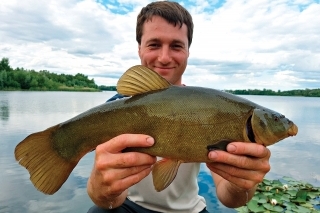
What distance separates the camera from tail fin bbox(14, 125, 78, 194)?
201 centimetres

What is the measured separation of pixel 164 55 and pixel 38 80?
75614 mm

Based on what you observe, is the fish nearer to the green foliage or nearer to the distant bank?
the green foliage

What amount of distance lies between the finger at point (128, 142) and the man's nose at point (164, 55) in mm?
1656

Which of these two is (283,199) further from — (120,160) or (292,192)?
(120,160)

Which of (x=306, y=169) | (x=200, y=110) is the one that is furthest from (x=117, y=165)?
(x=306, y=169)

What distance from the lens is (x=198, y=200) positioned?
10.7ft

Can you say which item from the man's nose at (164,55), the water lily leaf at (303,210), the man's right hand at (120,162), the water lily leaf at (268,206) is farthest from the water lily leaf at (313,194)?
the man's right hand at (120,162)

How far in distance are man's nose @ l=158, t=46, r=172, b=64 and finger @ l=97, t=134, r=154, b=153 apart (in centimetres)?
166

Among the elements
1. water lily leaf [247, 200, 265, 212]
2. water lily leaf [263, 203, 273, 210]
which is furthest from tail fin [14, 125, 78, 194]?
water lily leaf [263, 203, 273, 210]

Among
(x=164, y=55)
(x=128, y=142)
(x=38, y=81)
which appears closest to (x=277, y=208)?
(x=164, y=55)

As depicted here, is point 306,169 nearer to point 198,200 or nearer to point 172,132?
point 198,200

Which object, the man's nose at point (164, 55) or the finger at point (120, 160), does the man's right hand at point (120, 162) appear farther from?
the man's nose at point (164, 55)

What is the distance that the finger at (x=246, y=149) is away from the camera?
175cm

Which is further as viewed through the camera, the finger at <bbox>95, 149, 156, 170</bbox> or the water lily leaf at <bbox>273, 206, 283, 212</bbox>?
the water lily leaf at <bbox>273, 206, 283, 212</bbox>
